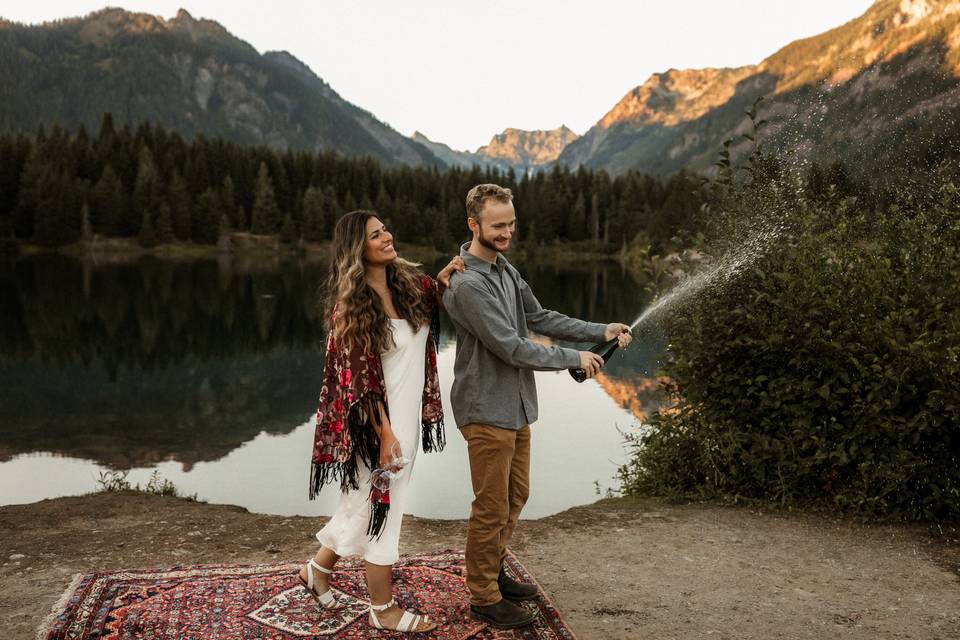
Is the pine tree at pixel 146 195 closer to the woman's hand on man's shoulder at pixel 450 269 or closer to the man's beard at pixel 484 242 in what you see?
the woman's hand on man's shoulder at pixel 450 269

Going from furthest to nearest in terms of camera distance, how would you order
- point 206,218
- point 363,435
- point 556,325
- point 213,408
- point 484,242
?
point 206,218
point 213,408
point 556,325
point 484,242
point 363,435

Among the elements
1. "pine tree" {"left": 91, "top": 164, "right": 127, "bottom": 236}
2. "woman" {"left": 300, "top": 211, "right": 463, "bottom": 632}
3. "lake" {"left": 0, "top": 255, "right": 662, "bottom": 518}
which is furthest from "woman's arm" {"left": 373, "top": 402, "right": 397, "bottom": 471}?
"pine tree" {"left": 91, "top": 164, "right": 127, "bottom": 236}

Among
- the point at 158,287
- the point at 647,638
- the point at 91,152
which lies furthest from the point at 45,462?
the point at 91,152

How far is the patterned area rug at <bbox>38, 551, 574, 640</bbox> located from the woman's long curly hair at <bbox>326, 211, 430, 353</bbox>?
1.87m

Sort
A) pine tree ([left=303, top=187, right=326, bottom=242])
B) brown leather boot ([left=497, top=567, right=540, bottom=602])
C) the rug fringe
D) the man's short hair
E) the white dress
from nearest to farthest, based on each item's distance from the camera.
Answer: the man's short hair
the white dress
the rug fringe
brown leather boot ([left=497, top=567, right=540, bottom=602])
pine tree ([left=303, top=187, right=326, bottom=242])

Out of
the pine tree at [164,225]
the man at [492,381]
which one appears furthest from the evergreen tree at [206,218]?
the man at [492,381]

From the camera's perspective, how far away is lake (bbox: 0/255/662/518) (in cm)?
1178

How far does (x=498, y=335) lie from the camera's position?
450cm

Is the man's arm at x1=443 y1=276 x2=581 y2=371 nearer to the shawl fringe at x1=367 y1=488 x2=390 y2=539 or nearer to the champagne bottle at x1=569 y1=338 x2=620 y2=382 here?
the champagne bottle at x1=569 y1=338 x2=620 y2=382

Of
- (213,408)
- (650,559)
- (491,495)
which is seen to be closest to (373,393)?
(491,495)

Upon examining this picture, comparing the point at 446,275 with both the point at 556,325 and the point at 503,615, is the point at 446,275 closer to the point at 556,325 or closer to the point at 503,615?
the point at 556,325

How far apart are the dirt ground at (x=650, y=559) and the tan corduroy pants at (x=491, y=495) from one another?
748mm

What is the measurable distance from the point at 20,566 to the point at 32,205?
89.4 meters

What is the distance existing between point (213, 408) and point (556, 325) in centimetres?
1420
